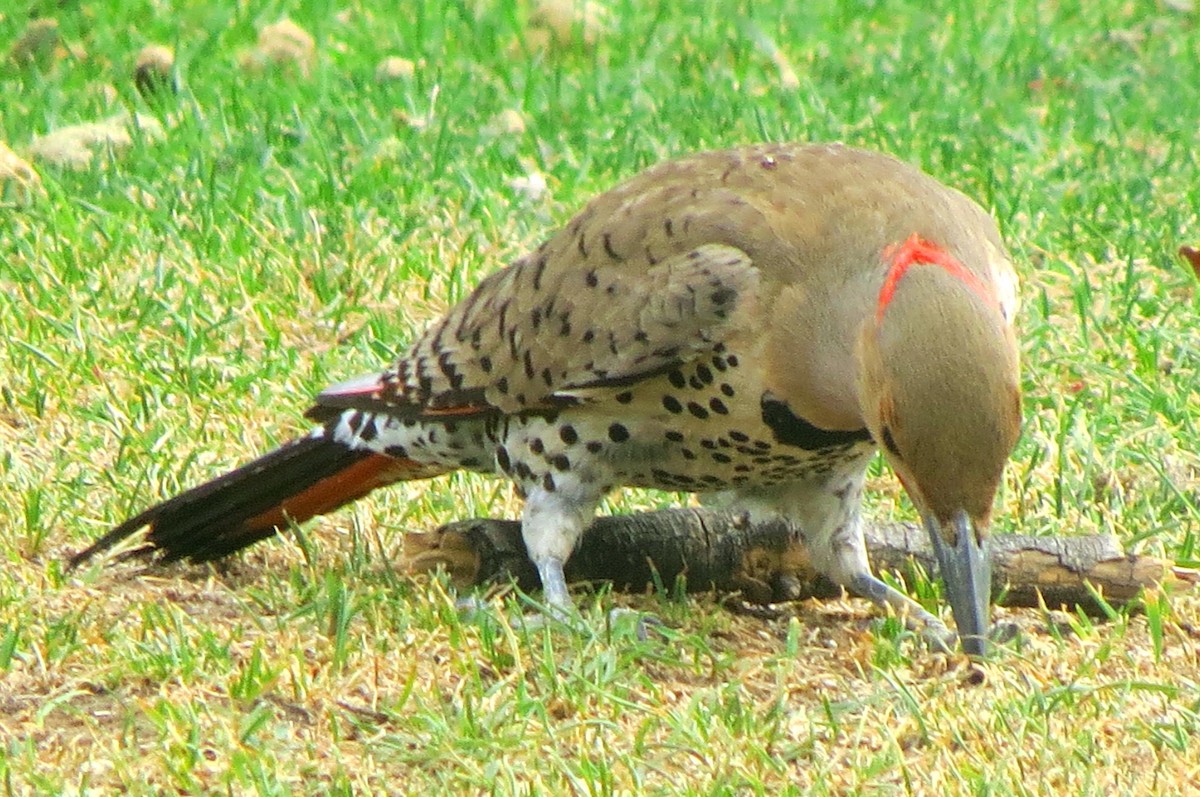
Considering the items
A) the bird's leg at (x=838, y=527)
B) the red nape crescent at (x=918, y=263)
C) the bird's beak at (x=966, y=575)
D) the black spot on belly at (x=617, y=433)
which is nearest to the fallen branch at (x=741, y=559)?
the bird's leg at (x=838, y=527)

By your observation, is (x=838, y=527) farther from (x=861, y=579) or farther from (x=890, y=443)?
(x=890, y=443)

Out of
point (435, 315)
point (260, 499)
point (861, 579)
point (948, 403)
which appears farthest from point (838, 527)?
point (435, 315)

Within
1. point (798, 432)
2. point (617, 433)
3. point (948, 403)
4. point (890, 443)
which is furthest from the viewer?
point (617, 433)

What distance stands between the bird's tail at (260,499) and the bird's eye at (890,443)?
52.7 inches

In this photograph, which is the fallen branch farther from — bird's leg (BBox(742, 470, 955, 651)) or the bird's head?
the bird's head

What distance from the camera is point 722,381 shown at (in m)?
4.02

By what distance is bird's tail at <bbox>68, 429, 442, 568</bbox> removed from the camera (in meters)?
4.41

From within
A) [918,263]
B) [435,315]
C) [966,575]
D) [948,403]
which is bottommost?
[435,315]

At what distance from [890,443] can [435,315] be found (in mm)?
2354

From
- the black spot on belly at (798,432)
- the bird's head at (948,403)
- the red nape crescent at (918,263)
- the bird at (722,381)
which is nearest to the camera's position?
the bird's head at (948,403)

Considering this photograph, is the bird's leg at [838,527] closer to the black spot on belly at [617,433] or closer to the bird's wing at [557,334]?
the black spot on belly at [617,433]

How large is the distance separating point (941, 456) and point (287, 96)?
13.6 ft

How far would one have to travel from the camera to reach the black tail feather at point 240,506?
14.5ft

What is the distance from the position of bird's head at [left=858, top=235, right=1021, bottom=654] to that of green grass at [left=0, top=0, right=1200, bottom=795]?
26 centimetres
